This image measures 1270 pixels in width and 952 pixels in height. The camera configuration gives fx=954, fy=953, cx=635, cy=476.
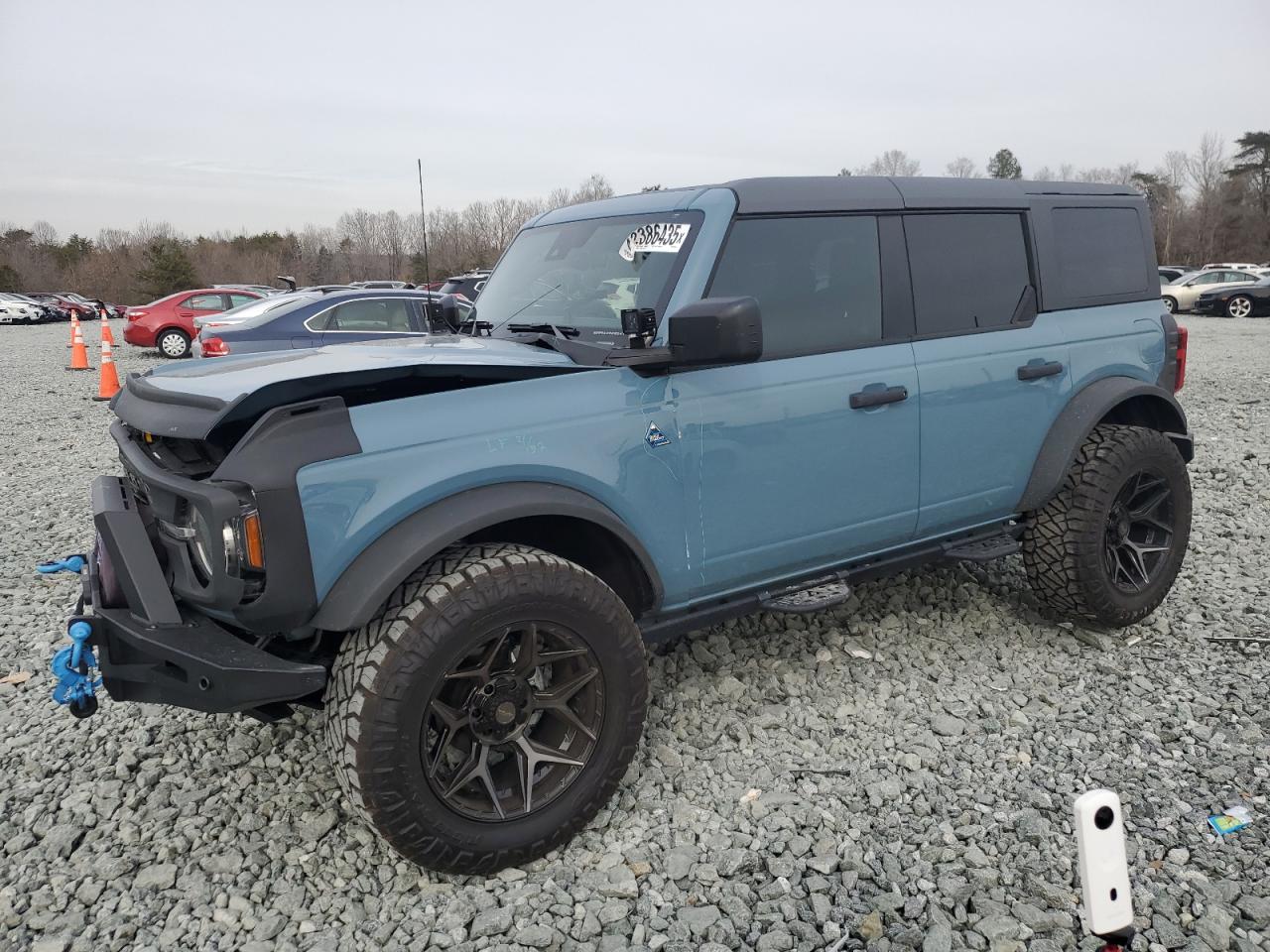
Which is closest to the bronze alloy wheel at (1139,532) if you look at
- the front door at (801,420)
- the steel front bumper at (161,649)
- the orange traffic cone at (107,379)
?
the front door at (801,420)

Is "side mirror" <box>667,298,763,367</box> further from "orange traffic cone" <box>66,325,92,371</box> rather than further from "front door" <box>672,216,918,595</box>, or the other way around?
"orange traffic cone" <box>66,325,92,371</box>

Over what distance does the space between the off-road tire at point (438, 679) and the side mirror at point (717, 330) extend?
30.7 inches

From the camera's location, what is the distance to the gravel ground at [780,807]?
8.81 feet

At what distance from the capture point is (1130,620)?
173 inches

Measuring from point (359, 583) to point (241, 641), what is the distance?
0.41m

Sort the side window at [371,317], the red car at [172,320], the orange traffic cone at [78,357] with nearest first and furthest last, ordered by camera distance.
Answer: the side window at [371,317], the orange traffic cone at [78,357], the red car at [172,320]

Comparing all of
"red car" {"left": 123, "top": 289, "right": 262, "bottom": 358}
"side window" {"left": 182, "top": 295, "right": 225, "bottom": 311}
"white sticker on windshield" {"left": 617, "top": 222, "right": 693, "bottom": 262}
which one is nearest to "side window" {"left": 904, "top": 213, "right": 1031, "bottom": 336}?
"white sticker on windshield" {"left": 617, "top": 222, "right": 693, "bottom": 262}

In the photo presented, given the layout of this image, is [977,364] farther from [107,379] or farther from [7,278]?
[7,278]

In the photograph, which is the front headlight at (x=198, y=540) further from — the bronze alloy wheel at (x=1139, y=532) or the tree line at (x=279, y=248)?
the tree line at (x=279, y=248)

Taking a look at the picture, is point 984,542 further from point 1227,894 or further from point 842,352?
point 1227,894

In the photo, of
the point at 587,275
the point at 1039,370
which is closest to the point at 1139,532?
the point at 1039,370

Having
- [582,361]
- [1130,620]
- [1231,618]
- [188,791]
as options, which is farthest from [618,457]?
[1231,618]

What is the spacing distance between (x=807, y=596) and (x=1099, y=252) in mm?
2363

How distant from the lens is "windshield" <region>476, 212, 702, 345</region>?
3.47m
